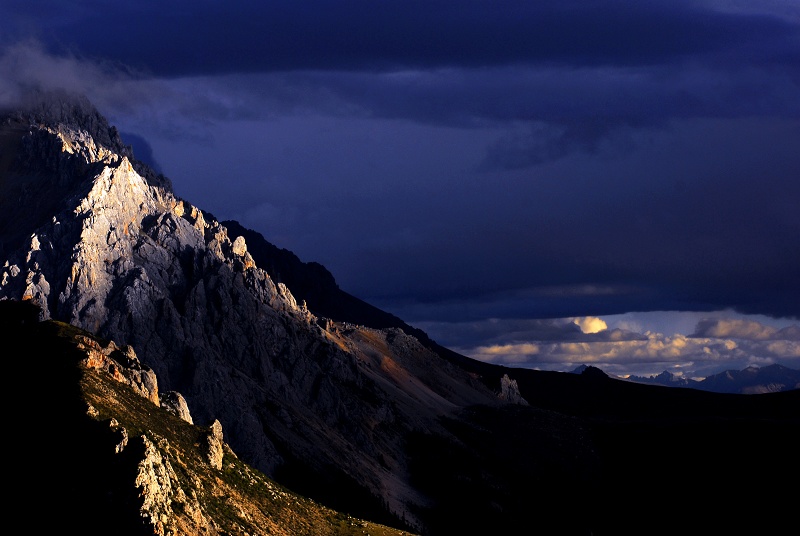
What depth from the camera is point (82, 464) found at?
353ft

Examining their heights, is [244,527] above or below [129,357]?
below

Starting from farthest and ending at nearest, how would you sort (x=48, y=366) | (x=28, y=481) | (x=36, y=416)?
(x=48, y=366) → (x=36, y=416) → (x=28, y=481)

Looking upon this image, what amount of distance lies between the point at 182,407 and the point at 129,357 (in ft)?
39.5

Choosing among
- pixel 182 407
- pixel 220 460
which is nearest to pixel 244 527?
pixel 220 460

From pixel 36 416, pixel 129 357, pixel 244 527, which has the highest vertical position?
pixel 129 357

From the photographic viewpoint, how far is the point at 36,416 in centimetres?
12069

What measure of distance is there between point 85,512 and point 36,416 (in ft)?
75.3

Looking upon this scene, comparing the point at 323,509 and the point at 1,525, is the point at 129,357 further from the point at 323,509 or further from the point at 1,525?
the point at 1,525

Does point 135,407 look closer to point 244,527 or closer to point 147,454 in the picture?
point 244,527

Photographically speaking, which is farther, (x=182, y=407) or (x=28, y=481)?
(x=182, y=407)

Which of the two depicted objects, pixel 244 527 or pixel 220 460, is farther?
pixel 220 460

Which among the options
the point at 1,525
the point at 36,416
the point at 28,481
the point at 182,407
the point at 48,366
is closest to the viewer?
the point at 1,525

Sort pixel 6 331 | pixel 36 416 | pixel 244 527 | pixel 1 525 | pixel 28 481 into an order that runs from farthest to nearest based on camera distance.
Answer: pixel 6 331 < pixel 244 527 < pixel 36 416 < pixel 28 481 < pixel 1 525

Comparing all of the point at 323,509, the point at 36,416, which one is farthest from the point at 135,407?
the point at 323,509
